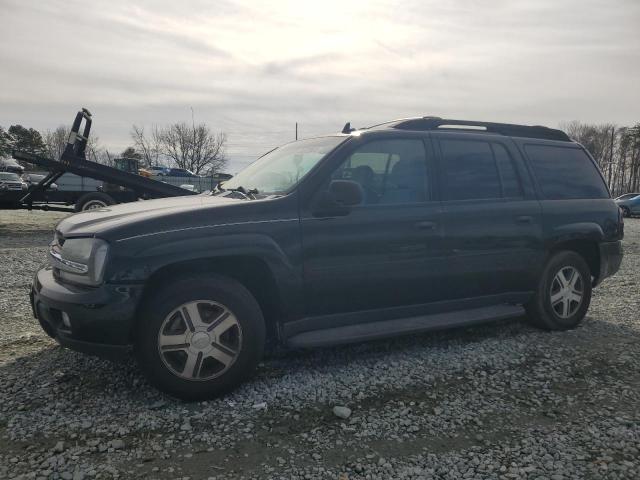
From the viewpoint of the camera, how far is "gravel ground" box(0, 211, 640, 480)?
2434mm

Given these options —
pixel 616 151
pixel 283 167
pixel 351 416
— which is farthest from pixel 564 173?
pixel 616 151

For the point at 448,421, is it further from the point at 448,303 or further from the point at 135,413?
the point at 135,413

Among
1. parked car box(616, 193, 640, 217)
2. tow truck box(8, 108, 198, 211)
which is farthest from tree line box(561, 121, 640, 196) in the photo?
tow truck box(8, 108, 198, 211)

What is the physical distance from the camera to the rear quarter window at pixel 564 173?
4.59m

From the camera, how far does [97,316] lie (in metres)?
2.82

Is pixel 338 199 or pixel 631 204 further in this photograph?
pixel 631 204

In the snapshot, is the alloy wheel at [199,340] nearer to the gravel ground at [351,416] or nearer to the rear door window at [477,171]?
the gravel ground at [351,416]

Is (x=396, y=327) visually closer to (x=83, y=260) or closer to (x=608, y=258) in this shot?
(x=83, y=260)

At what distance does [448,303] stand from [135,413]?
2.50 meters

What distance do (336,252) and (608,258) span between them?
3.20 meters

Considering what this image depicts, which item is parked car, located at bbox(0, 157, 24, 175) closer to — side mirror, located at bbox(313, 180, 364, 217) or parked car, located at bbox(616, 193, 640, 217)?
parked car, located at bbox(616, 193, 640, 217)

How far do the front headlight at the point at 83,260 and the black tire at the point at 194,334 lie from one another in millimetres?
365

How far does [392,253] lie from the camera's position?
3.60 m

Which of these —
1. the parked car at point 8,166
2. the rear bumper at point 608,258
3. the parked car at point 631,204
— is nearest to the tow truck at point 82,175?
the rear bumper at point 608,258
